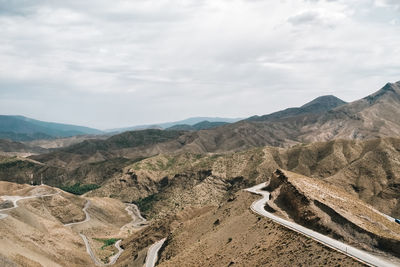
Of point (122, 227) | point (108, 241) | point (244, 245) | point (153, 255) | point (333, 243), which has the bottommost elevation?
point (122, 227)

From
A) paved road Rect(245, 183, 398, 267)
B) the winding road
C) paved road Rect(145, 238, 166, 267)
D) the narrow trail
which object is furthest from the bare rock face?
the narrow trail

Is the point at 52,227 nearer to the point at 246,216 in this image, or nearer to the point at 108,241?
the point at 108,241

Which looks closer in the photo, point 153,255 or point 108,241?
point 153,255

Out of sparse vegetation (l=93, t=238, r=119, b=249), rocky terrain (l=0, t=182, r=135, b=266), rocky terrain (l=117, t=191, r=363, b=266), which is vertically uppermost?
rocky terrain (l=117, t=191, r=363, b=266)

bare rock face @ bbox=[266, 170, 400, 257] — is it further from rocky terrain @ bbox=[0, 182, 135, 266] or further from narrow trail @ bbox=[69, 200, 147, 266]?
narrow trail @ bbox=[69, 200, 147, 266]

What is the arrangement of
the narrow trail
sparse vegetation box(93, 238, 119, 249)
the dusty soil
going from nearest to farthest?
the dusty soil
the narrow trail
sparse vegetation box(93, 238, 119, 249)

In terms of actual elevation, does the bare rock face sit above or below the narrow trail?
above

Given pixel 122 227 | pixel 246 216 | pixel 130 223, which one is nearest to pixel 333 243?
pixel 246 216

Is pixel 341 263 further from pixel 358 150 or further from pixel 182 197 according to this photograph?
pixel 358 150

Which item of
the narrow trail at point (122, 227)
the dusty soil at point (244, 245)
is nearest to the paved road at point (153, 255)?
the dusty soil at point (244, 245)

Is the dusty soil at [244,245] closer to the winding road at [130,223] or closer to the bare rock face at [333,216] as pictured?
the winding road at [130,223]

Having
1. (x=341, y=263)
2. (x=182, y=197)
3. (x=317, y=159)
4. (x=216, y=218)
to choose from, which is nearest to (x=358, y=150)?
(x=317, y=159)
